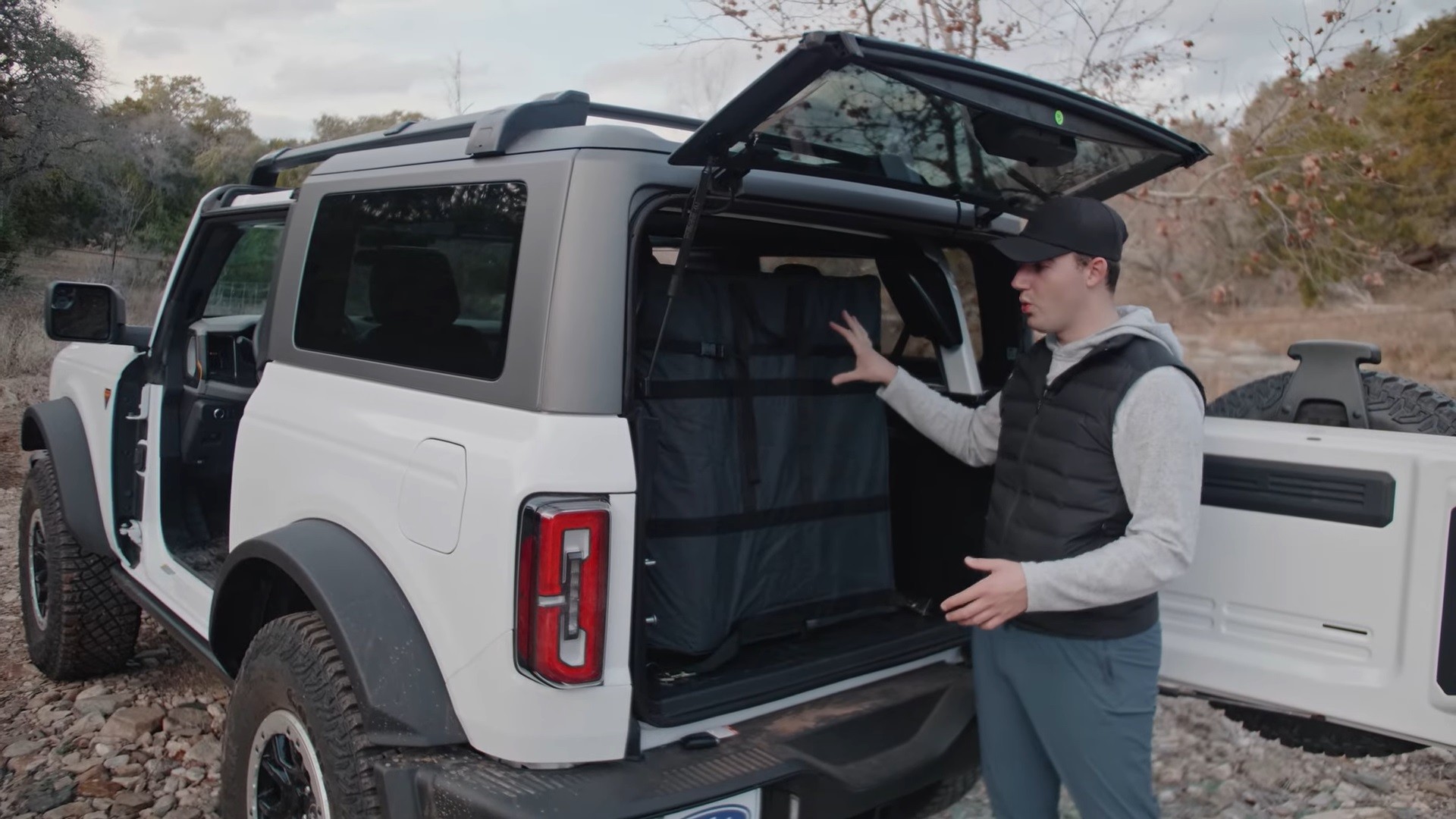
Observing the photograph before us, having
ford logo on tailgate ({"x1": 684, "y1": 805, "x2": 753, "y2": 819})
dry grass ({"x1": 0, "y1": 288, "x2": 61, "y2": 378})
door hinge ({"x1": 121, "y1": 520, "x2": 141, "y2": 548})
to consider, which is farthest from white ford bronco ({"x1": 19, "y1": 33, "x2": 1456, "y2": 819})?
dry grass ({"x1": 0, "y1": 288, "x2": 61, "y2": 378})

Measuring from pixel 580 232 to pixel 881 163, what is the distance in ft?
2.54

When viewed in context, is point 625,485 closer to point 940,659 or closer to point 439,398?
point 439,398

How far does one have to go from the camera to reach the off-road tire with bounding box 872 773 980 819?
7.72 feet

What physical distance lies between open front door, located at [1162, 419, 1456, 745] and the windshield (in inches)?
27.4

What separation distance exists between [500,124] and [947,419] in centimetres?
133

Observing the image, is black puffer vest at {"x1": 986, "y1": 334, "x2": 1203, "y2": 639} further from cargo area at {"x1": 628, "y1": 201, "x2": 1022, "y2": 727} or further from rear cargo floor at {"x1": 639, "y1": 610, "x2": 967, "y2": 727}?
cargo area at {"x1": 628, "y1": 201, "x2": 1022, "y2": 727}

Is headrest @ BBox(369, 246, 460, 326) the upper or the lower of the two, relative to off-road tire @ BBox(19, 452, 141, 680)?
upper

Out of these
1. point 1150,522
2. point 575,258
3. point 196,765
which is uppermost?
point 575,258

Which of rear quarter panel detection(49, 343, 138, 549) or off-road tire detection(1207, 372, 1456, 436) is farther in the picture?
rear quarter panel detection(49, 343, 138, 549)

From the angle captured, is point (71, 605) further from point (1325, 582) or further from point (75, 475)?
point (1325, 582)

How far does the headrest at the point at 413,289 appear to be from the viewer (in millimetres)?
2350

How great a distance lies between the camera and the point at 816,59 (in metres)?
1.69

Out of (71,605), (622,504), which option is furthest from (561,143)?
(71,605)

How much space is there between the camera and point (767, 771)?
2023 mm
